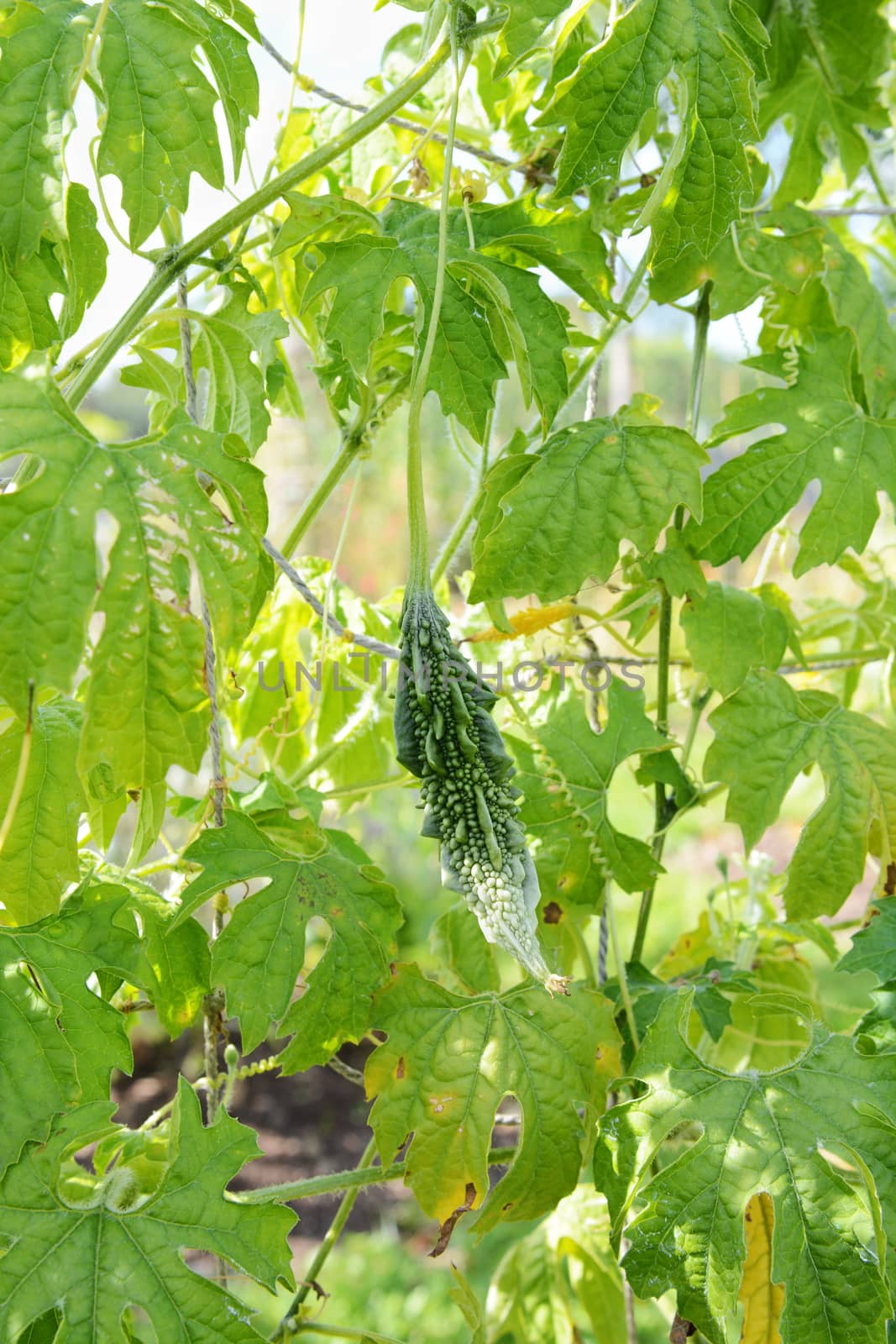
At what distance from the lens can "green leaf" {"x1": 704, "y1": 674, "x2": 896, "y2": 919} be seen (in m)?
1.61

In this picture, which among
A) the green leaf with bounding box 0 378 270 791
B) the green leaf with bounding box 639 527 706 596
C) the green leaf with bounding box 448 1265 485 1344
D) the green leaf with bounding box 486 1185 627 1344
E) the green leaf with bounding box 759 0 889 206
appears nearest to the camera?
the green leaf with bounding box 0 378 270 791

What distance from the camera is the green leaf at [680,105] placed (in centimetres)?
124

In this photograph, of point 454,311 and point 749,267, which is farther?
point 749,267

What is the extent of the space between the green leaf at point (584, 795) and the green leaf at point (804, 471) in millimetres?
295

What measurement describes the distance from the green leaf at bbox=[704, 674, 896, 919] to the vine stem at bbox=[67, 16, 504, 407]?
0.93m

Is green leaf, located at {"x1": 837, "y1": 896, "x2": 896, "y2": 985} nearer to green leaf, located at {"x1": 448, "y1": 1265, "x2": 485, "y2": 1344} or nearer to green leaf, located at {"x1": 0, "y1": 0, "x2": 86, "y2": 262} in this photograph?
green leaf, located at {"x1": 448, "y1": 1265, "x2": 485, "y2": 1344}

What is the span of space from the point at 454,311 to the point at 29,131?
508mm

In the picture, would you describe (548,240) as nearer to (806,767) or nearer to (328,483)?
(328,483)

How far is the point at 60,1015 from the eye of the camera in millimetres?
1266

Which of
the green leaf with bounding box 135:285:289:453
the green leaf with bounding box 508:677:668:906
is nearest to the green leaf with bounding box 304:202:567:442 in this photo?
the green leaf with bounding box 135:285:289:453

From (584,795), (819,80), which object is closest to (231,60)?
(584,795)

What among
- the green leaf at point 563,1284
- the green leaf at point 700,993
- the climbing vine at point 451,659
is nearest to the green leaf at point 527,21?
the climbing vine at point 451,659

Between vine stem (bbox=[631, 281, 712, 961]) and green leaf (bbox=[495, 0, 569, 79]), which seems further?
vine stem (bbox=[631, 281, 712, 961])

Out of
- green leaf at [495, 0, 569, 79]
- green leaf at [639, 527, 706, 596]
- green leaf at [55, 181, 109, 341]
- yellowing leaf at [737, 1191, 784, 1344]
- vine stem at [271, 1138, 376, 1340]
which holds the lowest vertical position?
yellowing leaf at [737, 1191, 784, 1344]
